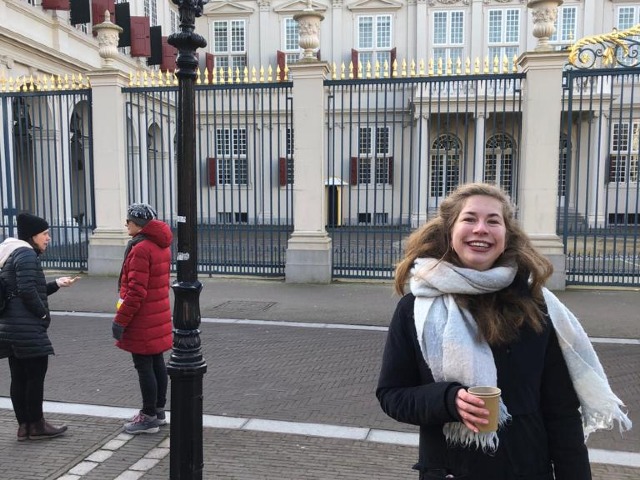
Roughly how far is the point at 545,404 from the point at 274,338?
534 centimetres

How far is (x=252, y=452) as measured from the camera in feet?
13.3

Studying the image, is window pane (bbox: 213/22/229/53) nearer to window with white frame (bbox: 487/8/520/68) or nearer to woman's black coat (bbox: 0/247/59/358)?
window with white frame (bbox: 487/8/520/68)

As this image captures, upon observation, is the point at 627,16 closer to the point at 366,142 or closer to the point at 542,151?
the point at 542,151

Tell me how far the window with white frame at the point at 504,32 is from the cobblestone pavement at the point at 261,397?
1943 centimetres

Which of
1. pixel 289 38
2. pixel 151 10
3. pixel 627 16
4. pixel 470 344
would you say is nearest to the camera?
pixel 470 344

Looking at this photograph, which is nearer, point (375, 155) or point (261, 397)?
point (261, 397)

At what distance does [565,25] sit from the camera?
2534 centimetres

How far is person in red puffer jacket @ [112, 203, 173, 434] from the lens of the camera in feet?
14.1

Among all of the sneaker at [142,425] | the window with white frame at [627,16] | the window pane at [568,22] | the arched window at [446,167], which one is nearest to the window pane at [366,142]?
the arched window at [446,167]

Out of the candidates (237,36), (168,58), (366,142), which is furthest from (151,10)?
(366,142)

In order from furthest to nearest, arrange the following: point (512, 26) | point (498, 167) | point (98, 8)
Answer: point (512, 26), point (98, 8), point (498, 167)

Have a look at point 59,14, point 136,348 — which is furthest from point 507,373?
point 59,14

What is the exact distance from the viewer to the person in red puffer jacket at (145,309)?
431cm

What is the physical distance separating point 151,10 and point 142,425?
76.9 ft
